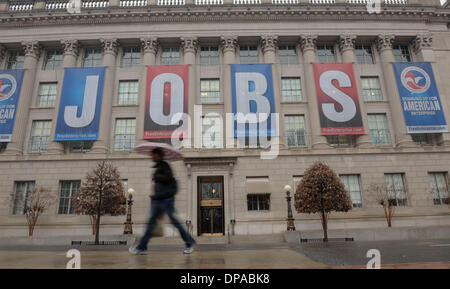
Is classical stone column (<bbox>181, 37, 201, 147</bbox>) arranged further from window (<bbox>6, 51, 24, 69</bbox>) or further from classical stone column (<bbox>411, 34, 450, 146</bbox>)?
classical stone column (<bbox>411, 34, 450, 146</bbox>)

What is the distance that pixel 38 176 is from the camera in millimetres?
22672

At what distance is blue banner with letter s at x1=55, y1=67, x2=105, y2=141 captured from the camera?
76.0 ft

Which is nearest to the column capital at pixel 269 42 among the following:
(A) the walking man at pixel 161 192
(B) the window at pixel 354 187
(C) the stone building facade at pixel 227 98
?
(C) the stone building facade at pixel 227 98

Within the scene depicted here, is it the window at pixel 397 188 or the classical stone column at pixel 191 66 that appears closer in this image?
the window at pixel 397 188

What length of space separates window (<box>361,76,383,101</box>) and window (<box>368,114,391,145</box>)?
6.22 ft

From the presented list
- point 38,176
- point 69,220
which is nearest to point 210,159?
point 69,220

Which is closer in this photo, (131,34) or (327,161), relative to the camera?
(327,161)

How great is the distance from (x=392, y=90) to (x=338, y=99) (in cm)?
577

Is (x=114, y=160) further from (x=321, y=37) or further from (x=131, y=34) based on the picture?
(x=321, y=37)

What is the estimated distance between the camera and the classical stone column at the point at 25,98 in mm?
23516

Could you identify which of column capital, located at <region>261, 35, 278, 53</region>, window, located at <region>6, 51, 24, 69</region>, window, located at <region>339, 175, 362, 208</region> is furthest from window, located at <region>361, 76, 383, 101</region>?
window, located at <region>6, 51, 24, 69</region>

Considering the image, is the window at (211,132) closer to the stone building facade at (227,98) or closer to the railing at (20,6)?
the stone building facade at (227,98)

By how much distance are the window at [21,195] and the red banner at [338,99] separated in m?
25.9

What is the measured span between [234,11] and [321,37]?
9267 millimetres
